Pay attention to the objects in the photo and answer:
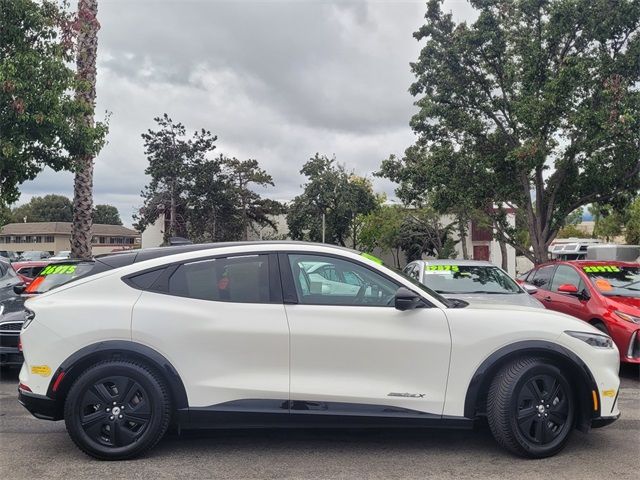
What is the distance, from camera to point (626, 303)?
7.23 meters

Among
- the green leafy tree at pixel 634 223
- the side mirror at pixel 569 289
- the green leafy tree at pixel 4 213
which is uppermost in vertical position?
the green leafy tree at pixel 634 223

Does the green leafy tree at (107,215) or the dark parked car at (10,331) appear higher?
the green leafy tree at (107,215)

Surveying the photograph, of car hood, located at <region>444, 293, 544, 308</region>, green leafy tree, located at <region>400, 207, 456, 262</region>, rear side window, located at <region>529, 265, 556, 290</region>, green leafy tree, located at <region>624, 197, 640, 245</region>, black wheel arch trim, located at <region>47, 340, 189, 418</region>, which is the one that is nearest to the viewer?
black wheel arch trim, located at <region>47, 340, 189, 418</region>

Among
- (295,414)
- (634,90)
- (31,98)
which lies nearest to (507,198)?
(634,90)

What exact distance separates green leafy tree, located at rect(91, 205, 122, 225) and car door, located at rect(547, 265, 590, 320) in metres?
99.6

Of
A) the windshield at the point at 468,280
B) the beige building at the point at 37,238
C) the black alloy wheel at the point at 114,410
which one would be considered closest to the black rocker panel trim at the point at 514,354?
the black alloy wheel at the point at 114,410

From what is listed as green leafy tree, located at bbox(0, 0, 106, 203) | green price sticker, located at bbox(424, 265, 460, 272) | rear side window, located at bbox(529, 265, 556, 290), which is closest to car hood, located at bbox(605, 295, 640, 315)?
rear side window, located at bbox(529, 265, 556, 290)

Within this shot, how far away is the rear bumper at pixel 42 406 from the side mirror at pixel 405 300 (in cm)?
268

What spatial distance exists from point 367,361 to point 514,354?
1.13m

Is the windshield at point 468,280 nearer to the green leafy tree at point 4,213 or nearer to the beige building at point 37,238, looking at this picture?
the green leafy tree at point 4,213

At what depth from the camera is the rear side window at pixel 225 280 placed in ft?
14.2

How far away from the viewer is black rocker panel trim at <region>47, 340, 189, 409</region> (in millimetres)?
4117

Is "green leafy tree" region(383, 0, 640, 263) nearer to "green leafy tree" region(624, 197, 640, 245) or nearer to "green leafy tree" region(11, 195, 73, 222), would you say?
"green leafy tree" region(624, 197, 640, 245)

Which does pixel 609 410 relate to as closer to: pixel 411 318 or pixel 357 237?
pixel 411 318
